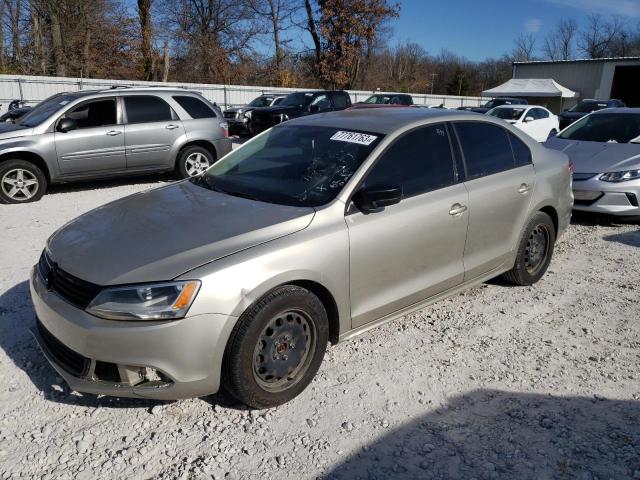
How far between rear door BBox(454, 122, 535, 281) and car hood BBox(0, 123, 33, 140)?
681 centimetres

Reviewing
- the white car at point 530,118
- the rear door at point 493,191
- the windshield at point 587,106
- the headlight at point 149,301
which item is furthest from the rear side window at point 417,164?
the windshield at point 587,106

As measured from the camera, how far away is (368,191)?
3.26 m

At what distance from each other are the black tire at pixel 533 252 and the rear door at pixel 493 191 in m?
0.19

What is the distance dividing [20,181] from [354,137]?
6401 mm

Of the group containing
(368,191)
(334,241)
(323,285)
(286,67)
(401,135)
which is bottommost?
(323,285)

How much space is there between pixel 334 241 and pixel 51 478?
1906 millimetres

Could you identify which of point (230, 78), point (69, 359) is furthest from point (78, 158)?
point (230, 78)

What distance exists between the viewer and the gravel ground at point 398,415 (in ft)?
8.58

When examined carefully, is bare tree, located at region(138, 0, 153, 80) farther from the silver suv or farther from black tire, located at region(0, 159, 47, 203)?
black tire, located at region(0, 159, 47, 203)

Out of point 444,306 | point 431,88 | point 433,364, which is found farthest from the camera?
point 431,88

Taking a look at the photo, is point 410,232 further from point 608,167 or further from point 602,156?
point 602,156

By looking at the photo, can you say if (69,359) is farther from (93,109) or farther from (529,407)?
(93,109)

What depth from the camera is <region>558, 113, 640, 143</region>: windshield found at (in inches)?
318

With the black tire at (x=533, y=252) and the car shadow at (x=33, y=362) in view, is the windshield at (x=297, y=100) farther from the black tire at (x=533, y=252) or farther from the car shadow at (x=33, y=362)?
the car shadow at (x=33, y=362)
